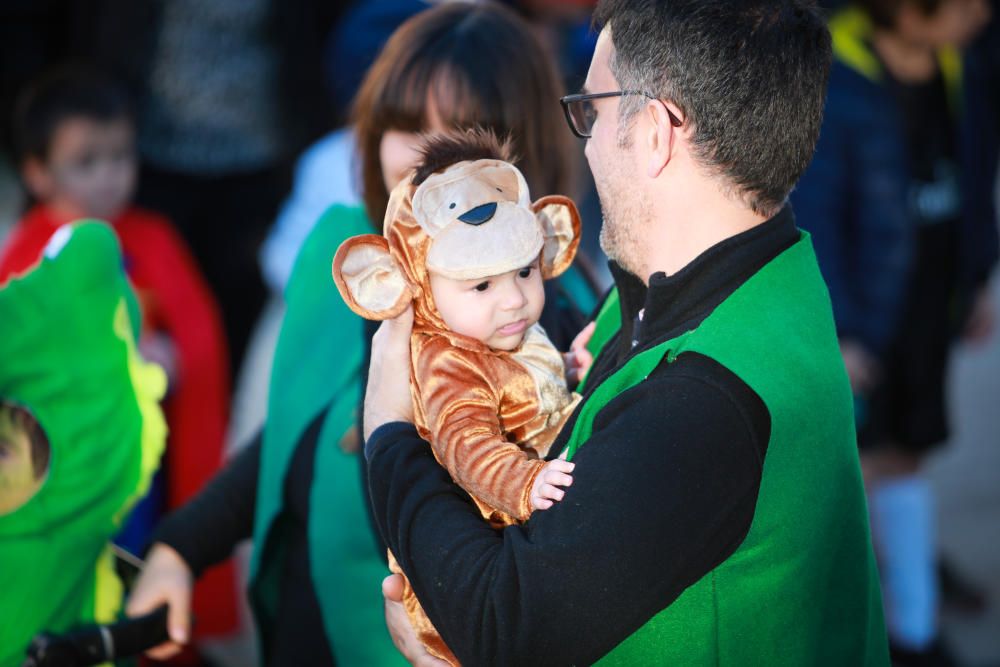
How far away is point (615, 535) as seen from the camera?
141 cm

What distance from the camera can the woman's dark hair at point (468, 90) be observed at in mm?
2203

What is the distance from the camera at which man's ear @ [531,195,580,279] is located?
1.88 metres

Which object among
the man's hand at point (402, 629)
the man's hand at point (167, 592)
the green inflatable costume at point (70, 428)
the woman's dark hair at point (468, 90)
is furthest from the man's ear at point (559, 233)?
the man's hand at point (167, 592)

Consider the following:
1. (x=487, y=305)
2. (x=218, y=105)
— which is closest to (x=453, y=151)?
(x=487, y=305)

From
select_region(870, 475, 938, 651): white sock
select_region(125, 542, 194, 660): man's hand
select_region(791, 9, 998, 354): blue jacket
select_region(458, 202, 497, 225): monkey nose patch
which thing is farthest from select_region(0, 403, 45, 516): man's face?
select_region(870, 475, 938, 651): white sock

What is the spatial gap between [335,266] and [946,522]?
12.7ft

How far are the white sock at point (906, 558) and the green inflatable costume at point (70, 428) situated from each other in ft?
9.05

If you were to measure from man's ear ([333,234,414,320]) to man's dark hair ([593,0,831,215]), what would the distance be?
0.40 metres

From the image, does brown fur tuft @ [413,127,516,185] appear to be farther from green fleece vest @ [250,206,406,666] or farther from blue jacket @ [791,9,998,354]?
blue jacket @ [791,9,998,354]

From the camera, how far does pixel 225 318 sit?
→ 15.0ft

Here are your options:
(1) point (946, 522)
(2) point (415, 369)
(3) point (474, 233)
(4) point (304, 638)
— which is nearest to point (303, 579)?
(4) point (304, 638)

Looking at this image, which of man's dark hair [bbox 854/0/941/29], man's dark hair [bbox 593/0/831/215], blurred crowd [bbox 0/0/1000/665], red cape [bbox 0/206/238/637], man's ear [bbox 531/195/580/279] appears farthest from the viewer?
man's dark hair [bbox 854/0/941/29]

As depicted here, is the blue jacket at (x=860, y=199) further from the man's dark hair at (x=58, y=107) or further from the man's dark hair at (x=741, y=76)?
the man's dark hair at (x=58, y=107)

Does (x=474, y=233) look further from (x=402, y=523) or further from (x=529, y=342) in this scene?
(x=402, y=523)
